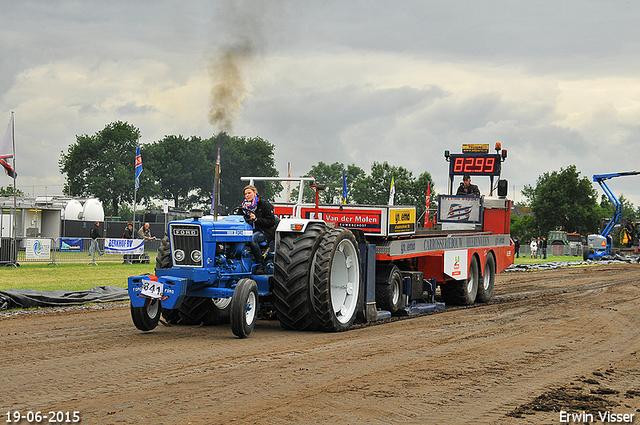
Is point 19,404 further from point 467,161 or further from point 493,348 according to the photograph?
point 467,161

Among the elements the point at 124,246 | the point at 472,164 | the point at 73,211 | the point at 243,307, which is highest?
the point at 472,164

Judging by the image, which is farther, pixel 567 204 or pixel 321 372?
pixel 567 204

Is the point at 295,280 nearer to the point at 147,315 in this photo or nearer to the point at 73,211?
the point at 147,315

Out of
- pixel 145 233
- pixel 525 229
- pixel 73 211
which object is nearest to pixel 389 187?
pixel 525 229

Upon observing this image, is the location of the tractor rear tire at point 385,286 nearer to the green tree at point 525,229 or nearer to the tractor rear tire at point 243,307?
the tractor rear tire at point 243,307

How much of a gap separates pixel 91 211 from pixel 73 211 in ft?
4.26

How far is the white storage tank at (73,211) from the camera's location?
4475 centimetres

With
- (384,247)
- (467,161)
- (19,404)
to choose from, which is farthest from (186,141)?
(19,404)

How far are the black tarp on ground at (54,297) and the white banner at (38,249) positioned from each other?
1048 centimetres

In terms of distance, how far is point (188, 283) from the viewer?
345 inches

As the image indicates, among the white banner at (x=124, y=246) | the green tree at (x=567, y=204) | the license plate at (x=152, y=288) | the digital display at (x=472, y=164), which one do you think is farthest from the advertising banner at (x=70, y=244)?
the green tree at (x=567, y=204)

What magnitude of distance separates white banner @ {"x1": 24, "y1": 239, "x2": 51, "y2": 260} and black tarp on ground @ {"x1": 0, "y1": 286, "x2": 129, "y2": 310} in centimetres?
1048

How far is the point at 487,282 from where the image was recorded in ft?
51.6

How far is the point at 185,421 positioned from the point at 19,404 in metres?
1.35
